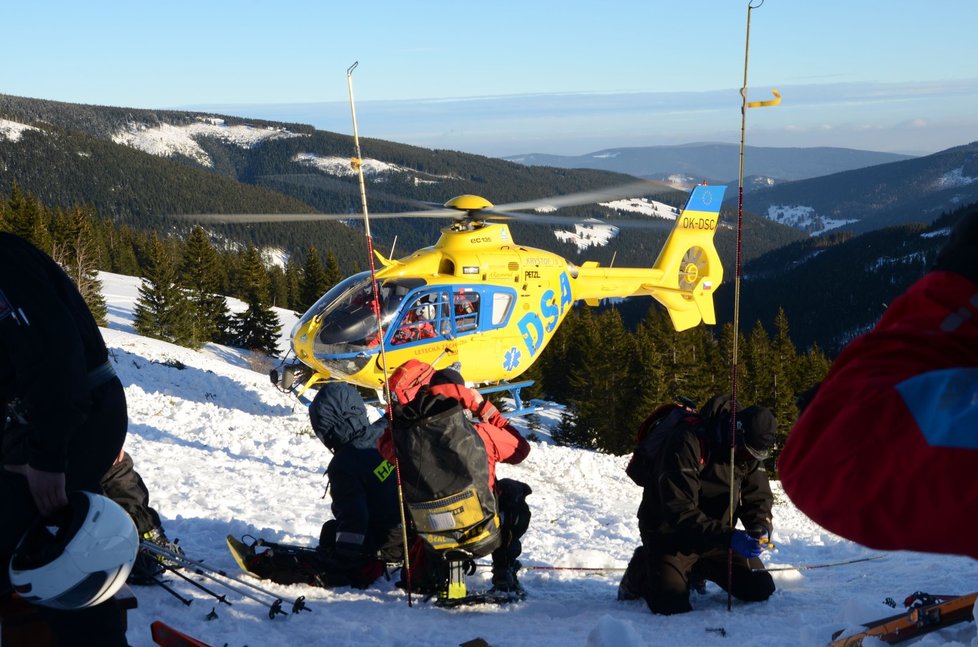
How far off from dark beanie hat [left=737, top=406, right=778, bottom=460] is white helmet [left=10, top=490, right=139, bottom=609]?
383 centimetres

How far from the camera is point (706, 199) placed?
56.7ft

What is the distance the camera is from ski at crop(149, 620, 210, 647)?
381 centimetres

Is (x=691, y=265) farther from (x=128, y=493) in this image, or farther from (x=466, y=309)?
(x=128, y=493)

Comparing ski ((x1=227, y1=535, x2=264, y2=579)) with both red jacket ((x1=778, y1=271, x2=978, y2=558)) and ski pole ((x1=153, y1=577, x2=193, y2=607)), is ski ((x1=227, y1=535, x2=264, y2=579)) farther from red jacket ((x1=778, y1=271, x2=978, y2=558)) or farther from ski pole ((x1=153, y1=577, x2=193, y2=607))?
red jacket ((x1=778, y1=271, x2=978, y2=558))

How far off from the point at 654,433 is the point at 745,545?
959mm

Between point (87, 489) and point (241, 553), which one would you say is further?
point (241, 553)

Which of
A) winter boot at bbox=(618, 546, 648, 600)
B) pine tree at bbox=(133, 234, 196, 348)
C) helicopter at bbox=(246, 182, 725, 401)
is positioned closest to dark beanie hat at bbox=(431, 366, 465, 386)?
winter boot at bbox=(618, 546, 648, 600)

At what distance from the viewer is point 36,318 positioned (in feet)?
9.82

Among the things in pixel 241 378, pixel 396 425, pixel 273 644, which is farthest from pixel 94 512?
pixel 241 378

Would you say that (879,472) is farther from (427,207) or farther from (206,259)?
(206,259)

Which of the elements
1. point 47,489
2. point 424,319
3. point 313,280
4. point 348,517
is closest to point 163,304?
point 313,280

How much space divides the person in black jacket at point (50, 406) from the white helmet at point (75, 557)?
3.7 inches

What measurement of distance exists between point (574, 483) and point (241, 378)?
8.63m

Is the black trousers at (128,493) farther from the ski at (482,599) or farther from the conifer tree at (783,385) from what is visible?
the conifer tree at (783,385)
